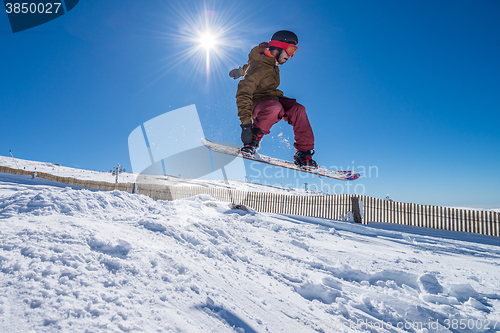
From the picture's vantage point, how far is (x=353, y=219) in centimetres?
907

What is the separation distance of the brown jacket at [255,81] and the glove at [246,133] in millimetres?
58

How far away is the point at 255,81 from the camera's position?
2.88 metres

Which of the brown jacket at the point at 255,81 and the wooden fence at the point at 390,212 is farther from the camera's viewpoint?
the wooden fence at the point at 390,212

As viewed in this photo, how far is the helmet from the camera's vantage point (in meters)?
2.72

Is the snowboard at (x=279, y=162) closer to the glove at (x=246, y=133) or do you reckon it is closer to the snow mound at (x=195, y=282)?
the glove at (x=246, y=133)

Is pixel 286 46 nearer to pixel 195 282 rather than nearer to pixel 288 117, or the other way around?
pixel 288 117

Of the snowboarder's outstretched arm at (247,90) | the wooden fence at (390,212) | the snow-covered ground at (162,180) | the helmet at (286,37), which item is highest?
the helmet at (286,37)

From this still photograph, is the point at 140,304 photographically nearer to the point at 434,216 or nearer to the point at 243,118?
the point at 243,118

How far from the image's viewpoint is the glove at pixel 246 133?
9.87ft

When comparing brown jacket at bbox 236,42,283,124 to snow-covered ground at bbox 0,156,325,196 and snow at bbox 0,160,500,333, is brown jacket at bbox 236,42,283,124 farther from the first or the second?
snow-covered ground at bbox 0,156,325,196

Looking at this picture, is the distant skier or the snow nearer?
the snow

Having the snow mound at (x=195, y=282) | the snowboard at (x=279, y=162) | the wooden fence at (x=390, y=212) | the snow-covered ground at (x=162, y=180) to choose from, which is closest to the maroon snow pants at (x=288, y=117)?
the snowboard at (x=279, y=162)

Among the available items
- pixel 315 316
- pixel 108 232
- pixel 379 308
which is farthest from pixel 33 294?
pixel 379 308

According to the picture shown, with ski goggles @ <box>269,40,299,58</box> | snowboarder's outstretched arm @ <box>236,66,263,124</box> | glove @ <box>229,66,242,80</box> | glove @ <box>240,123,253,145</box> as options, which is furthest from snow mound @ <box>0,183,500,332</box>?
ski goggles @ <box>269,40,299,58</box>
